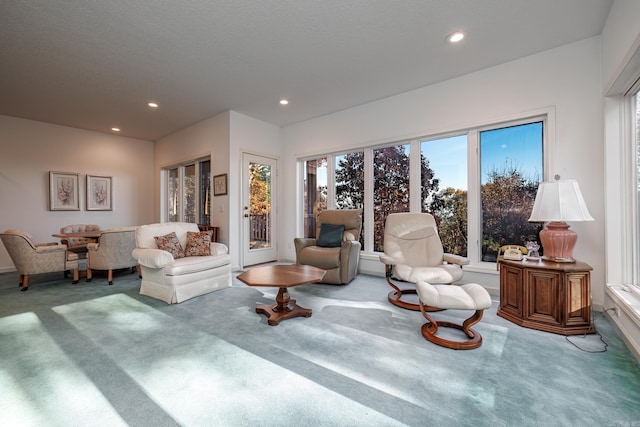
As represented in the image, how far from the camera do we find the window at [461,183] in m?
3.19

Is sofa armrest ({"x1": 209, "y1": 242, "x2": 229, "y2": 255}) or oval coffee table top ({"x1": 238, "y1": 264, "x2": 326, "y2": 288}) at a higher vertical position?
sofa armrest ({"x1": 209, "y1": 242, "x2": 229, "y2": 255})

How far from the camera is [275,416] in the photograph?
4.33 ft

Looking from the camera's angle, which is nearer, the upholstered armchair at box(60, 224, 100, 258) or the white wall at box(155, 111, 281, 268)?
the upholstered armchair at box(60, 224, 100, 258)

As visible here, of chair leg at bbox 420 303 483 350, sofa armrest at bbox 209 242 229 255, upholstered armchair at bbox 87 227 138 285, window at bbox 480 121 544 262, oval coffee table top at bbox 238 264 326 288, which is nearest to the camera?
chair leg at bbox 420 303 483 350

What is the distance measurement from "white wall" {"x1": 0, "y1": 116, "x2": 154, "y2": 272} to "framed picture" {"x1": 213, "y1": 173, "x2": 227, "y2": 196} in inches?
110

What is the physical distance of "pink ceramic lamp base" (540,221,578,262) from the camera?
241 centimetres

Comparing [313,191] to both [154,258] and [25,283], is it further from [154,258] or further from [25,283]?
[25,283]

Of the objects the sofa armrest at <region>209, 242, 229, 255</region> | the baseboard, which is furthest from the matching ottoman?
the sofa armrest at <region>209, 242, 229, 255</region>

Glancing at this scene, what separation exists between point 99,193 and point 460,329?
7025mm

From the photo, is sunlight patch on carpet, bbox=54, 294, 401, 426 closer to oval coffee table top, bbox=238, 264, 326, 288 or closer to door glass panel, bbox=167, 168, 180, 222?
oval coffee table top, bbox=238, 264, 326, 288

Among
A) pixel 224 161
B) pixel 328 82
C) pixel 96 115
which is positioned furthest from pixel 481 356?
pixel 96 115

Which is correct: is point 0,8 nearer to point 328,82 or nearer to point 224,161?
point 224,161

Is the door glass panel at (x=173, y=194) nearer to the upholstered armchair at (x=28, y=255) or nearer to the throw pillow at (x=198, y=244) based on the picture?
the upholstered armchair at (x=28, y=255)

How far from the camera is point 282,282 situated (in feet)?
7.86
